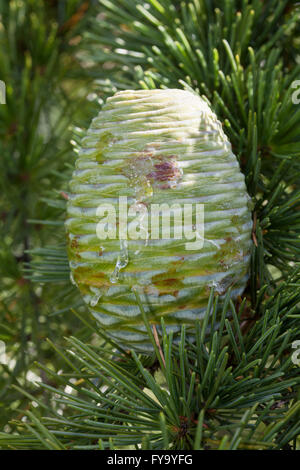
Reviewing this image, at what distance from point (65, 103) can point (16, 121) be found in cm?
23

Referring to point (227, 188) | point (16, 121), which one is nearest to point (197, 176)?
point (227, 188)

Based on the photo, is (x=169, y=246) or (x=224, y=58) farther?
(x=224, y=58)

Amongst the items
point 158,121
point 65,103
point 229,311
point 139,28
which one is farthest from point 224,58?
point 65,103

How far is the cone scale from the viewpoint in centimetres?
43

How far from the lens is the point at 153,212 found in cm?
43

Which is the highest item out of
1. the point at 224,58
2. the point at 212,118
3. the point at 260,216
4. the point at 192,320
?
the point at 224,58

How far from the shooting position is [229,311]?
1.55 feet

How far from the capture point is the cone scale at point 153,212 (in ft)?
1.42

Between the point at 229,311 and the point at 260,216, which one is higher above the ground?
the point at 260,216
